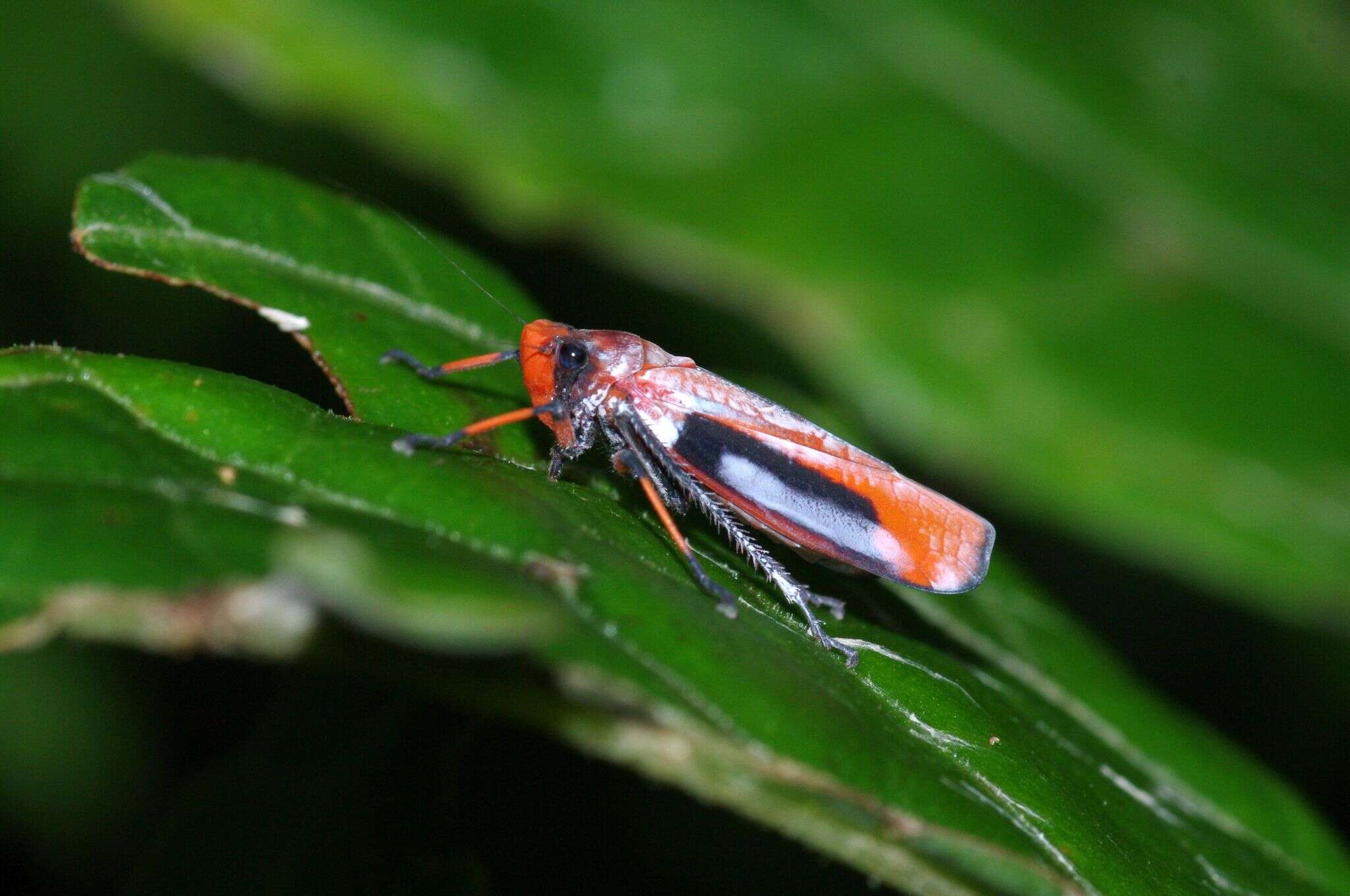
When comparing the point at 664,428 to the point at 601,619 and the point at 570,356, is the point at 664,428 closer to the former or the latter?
the point at 570,356

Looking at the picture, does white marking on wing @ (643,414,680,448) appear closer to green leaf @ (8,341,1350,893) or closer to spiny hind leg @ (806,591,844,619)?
green leaf @ (8,341,1350,893)

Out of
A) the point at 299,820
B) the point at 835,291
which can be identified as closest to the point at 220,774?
the point at 299,820

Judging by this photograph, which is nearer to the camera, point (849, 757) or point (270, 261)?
point (849, 757)

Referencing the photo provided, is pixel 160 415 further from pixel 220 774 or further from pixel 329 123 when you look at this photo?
pixel 329 123

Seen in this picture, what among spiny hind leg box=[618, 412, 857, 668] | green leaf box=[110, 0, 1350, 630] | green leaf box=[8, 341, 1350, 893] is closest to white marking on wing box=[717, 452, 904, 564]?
spiny hind leg box=[618, 412, 857, 668]

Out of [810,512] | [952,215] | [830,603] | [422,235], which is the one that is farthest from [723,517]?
[952,215]

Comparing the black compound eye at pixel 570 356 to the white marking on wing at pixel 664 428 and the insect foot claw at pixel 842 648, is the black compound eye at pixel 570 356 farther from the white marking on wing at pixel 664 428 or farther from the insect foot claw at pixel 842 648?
the insect foot claw at pixel 842 648
